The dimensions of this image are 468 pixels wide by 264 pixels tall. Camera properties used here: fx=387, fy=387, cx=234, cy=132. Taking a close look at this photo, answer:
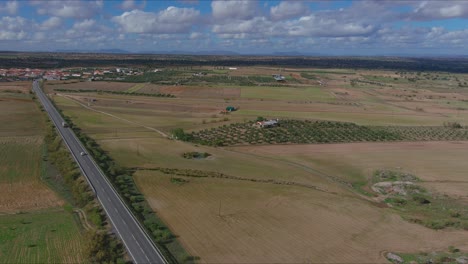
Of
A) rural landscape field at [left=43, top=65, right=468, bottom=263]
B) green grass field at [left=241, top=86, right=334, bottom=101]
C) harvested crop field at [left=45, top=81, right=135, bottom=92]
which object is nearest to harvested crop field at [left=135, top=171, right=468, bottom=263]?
rural landscape field at [left=43, top=65, right=468, bottom=263]

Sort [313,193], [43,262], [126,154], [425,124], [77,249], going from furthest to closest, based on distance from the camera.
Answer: [425,124], [126,154], [313,193], [77,249], [43,262]

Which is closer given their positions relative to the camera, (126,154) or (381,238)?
(381,238)

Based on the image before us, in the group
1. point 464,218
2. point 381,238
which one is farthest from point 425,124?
point 381,238

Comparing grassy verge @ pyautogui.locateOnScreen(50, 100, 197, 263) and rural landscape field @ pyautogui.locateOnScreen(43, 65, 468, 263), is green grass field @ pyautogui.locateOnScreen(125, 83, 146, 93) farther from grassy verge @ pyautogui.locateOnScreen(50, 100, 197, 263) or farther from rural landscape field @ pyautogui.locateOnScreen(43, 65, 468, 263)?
grassy verge @ pyautogui.locateOnScreen(50, 100, 197, 263)

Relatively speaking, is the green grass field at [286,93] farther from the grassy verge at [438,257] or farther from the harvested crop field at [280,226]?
the grassy verge at [438,257]

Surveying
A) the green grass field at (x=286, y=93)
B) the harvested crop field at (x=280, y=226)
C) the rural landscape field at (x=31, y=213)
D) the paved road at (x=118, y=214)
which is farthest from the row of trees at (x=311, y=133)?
the green grass field at (x=286, y=93)

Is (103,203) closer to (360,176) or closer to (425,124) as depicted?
(360,176)
